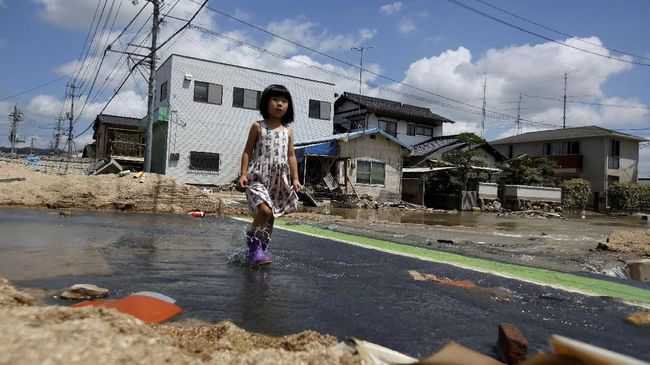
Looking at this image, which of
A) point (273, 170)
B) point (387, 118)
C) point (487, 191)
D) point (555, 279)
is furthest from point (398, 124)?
point (555, 279)

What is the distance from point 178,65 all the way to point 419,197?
53.2 feet

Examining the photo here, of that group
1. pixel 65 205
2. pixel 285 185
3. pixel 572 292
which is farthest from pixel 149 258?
pixel 65 205

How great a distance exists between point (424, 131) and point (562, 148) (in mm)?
11827

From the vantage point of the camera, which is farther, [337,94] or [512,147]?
[512,147]

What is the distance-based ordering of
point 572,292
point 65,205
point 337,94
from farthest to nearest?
point 337,94 < point 65,205 < point 572,292

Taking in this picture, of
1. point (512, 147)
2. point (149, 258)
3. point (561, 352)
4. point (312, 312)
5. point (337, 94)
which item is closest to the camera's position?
point (561, 352)

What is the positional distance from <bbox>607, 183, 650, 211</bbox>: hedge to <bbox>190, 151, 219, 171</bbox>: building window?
28430mm

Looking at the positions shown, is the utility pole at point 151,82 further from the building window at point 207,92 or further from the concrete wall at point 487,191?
the concrete wall at point 487,191

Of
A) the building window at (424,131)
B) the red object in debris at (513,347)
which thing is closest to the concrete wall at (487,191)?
the building window at (424,131)

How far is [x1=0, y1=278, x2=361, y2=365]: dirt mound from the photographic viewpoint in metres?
1.23

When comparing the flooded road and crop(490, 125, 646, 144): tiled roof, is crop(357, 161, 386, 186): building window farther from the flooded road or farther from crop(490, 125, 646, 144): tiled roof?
the flooded road

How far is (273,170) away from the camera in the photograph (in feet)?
13.4

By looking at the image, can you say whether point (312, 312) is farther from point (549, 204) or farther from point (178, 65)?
point (549, 204)

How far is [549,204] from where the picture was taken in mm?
27797
